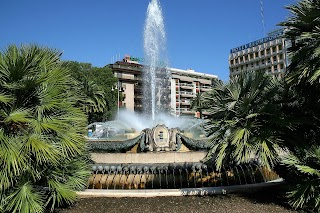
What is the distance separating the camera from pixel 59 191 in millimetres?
7199

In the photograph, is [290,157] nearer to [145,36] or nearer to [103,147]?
[103,147]

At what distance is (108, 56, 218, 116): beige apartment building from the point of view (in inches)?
3029

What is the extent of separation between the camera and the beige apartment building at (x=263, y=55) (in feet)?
280

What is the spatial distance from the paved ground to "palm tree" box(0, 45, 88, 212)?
105cm

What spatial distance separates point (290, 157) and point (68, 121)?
17.8 feet

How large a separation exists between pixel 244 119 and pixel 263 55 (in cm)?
8803

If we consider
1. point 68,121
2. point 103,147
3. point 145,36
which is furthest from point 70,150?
point 145,36

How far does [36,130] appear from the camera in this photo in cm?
659

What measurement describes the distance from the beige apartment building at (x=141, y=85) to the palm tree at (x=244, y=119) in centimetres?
5569

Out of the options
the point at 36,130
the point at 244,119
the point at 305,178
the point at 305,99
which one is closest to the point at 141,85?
the point at 244,119

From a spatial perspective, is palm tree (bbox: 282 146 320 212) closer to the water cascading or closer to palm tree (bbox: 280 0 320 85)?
palm tree (bbox: 280 0 320 85)

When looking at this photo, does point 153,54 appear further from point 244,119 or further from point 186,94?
point 186,94

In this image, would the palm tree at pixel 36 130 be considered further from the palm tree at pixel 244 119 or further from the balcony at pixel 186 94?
the balcony at pixel 186 94

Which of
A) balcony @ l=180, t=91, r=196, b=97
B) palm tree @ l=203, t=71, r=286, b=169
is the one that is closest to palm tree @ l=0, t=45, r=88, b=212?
palm tree @ l=203, t=71, r=286, b=169
